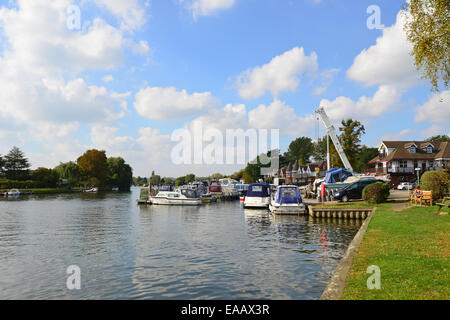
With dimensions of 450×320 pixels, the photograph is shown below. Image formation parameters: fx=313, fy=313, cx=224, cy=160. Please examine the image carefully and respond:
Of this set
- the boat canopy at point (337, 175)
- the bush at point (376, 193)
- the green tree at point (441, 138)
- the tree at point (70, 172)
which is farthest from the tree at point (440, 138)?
the tree at point (70, 172)

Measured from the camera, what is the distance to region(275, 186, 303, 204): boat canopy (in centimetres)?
3505

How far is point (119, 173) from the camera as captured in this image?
6186 inches

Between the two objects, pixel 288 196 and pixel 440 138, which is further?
pixel 440 138

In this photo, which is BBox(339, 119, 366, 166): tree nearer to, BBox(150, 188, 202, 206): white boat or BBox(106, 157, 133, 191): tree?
BBox(150, 188, 202, 206): white boat

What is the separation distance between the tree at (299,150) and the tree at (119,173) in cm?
9025

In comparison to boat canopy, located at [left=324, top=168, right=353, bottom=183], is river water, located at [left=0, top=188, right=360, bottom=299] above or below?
below

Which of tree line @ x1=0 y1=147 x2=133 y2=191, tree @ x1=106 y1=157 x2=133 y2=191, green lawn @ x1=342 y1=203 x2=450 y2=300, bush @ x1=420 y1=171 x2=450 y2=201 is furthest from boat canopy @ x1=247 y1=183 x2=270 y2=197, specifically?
tree @ x1=106 y1=157 x2=133 y2=191

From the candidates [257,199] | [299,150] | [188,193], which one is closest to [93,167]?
[188,193]

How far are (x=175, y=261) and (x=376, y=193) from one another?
Result: 25261mm

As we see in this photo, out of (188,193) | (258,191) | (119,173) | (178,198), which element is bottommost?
(178,198)

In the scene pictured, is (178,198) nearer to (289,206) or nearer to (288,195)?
(288,195)

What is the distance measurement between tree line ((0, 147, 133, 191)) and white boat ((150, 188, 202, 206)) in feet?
267

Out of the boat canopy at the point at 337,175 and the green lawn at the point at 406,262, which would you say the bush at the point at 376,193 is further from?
the green lawn at the point at 406,262
